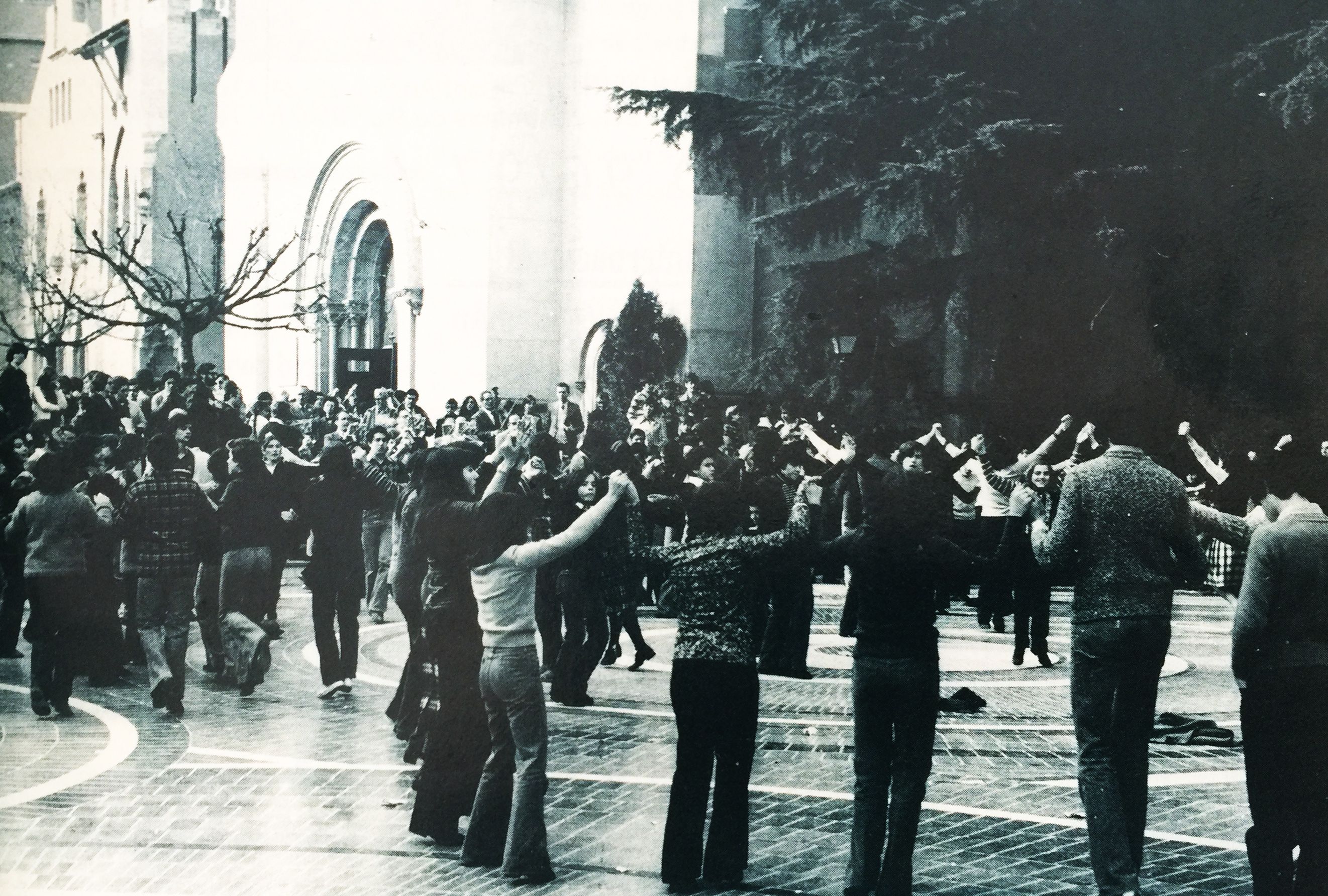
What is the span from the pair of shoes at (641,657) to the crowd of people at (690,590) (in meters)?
0.78

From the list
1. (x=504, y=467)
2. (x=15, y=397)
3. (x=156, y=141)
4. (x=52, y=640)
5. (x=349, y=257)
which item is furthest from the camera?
(x=156, y=141)

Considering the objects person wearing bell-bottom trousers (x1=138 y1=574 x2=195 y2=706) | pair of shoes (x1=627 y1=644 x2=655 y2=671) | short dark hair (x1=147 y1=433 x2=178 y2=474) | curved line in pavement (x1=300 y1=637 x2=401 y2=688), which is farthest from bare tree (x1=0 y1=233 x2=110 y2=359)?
pair of shoes (x1=627 y1=644 x2=655 y2=671)

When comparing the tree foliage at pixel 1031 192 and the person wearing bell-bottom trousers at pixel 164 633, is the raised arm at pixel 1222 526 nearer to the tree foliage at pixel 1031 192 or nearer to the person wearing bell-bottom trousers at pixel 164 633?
the tree foliage at pixel 1031 192

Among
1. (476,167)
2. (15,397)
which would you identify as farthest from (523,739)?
(476,167)

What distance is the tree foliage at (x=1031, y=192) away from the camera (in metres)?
12.9

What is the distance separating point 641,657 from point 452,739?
5.48 meters

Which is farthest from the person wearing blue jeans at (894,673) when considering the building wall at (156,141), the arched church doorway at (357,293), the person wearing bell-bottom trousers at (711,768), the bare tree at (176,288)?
the building wall at (156,141)

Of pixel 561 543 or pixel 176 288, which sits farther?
pixel 176 288

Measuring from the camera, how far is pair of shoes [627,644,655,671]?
498 inches

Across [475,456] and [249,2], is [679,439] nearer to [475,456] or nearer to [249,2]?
[475,456]

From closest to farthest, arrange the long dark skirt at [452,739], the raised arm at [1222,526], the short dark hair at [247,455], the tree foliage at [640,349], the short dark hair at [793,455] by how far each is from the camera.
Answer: the raised arm at [1222,526]
the long dark skirt at [452,739]
the short dark hair at [793,455]
the short dark hair at [247,455]
the tree foliage at [640,349]

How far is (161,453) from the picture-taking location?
10633 millimetres

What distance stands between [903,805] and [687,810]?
3.09 ft

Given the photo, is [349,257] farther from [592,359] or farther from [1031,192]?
[1031,192]
